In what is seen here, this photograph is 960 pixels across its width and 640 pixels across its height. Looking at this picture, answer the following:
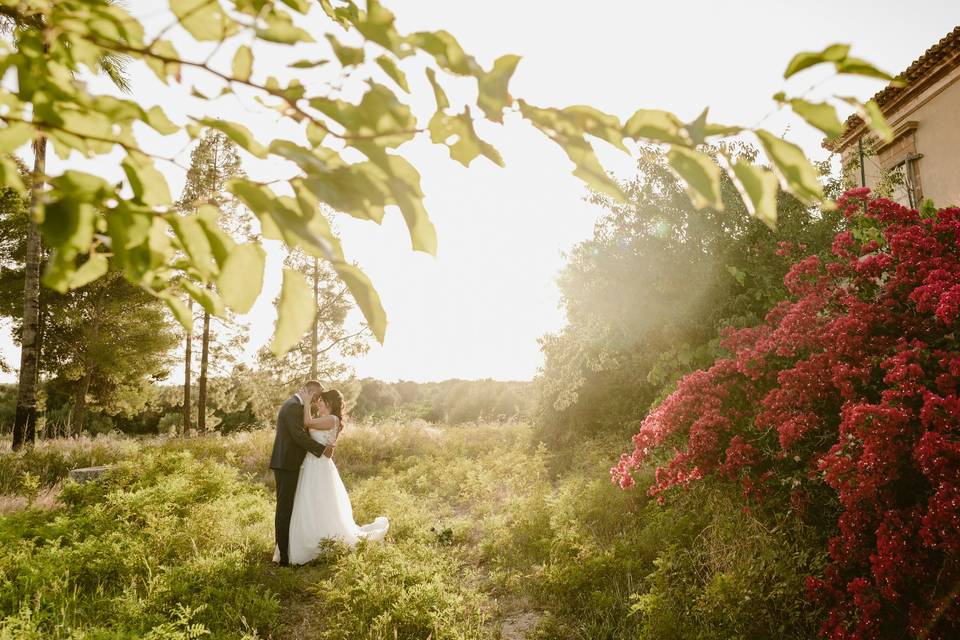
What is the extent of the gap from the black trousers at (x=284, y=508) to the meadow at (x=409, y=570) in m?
0.28

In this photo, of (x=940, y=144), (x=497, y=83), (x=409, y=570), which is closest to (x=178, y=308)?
(x=497, y=83)

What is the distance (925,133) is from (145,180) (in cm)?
2005

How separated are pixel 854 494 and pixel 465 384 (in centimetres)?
2881

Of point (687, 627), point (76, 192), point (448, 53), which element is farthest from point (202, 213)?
point (687, 627)

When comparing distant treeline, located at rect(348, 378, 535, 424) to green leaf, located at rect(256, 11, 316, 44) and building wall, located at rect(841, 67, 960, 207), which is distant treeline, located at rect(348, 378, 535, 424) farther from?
green leaf, located at rect(256, 11, 316, 44)

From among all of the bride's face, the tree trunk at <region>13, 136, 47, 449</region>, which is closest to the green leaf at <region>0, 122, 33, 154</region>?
the bride's face

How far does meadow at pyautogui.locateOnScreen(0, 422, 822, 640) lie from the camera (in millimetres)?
3791

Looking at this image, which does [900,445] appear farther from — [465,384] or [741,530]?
[465,384]

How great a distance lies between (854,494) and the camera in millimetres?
3219

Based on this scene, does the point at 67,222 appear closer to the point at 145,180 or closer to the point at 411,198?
the point at 145,180

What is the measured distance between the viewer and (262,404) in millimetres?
21609

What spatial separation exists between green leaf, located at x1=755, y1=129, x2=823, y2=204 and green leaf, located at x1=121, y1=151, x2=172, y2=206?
95 cm

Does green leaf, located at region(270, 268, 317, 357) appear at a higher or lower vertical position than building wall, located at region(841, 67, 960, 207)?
lower

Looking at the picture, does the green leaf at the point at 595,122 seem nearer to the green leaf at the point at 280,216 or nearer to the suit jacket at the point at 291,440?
the green leaf at the point at 280,216
